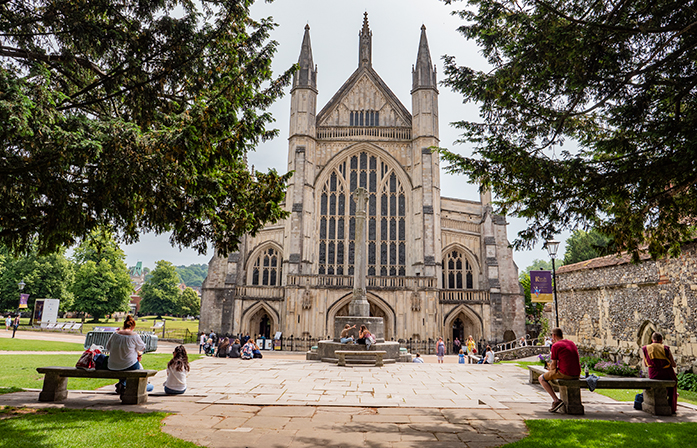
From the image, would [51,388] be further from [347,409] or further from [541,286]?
[541,286]

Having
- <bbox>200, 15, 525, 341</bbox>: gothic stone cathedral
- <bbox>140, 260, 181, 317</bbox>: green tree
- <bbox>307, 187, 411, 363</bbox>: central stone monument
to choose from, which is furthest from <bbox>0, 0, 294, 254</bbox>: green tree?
<bbox>140, 260, 181, 317</bbox>: green tree

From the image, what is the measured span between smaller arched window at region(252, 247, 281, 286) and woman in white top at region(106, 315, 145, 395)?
75.6 ft

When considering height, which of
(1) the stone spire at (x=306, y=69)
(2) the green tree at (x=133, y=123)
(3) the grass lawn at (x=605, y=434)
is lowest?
(3) the grass lawn at (x=605, y=434)

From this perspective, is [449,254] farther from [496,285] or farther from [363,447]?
[363,447]

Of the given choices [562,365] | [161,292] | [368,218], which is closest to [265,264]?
[368,218]

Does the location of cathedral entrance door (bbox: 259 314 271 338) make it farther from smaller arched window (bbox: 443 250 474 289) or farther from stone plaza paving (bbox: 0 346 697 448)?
stone plaza paving (bbox: 0 346 697 448)

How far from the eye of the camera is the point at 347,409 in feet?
21.3

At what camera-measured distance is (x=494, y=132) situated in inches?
292

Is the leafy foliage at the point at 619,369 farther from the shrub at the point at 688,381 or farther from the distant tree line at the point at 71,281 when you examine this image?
the distant tree line at the point at 71,281

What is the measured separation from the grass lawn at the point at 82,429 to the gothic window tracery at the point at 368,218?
23012mm

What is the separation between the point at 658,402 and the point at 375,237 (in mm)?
→ 22850

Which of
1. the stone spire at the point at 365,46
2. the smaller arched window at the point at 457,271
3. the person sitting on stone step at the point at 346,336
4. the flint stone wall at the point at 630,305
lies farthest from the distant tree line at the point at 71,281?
the flint stone wall at the point at 630,305

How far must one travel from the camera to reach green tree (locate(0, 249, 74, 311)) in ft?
132

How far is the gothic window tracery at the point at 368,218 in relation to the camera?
2873 centimetres
